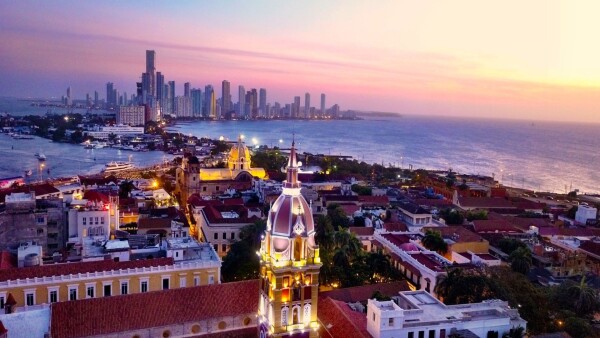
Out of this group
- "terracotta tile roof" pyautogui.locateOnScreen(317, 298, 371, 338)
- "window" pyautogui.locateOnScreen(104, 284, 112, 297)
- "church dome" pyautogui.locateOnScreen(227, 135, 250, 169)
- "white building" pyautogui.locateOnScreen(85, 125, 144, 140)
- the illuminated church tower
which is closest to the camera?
the illuminated church tower

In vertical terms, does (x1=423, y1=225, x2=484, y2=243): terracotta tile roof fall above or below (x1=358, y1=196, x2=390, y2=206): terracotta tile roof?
above

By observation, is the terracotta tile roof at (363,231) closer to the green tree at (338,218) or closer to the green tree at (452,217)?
the green tree at (338,218)

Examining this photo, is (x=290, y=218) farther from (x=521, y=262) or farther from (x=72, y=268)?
(x=521, y=262)

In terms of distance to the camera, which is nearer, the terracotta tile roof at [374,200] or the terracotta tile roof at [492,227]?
the terracotta tile roof at [492,227]

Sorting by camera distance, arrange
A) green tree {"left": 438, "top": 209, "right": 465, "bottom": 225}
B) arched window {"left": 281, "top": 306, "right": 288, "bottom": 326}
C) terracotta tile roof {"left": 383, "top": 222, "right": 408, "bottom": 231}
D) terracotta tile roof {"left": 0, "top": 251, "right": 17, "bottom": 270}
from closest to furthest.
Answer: arched window {"left": 281, "top": 306, "right": 288, "bottom": 326} → terracotta tile roof {"left": 0, "top": 251, "right": 17, "bottom": 270} → terracotta tile roof {"left": 383, "top": 222, "right": 408, "bottom": 231} → green tree {"left": 438, "top": 209, "right": 465, "bottom": 225}

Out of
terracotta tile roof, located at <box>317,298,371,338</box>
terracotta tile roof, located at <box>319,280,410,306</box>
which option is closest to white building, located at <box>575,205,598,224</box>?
terracotta tile roof, located at <box>319,280,410,306</box>

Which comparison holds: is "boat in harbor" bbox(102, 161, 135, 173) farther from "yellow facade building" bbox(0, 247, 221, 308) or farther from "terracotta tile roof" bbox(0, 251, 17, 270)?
"yellow facade building" bbox(0, 247, 221, 308)

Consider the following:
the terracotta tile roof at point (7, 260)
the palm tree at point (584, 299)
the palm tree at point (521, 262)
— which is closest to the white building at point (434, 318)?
→ the palm tree at point (584, 299)
